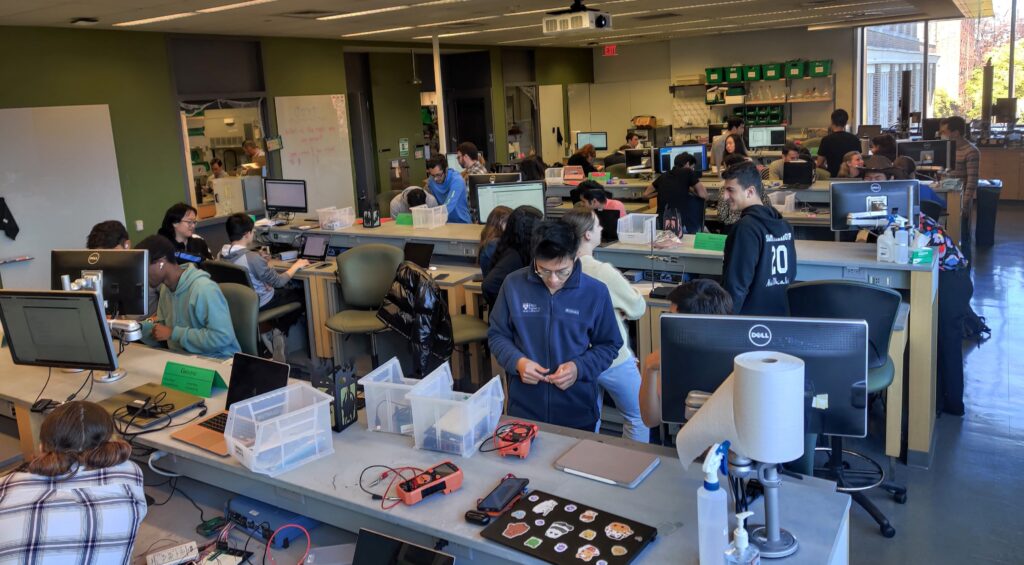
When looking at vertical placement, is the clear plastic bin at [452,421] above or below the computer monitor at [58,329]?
below

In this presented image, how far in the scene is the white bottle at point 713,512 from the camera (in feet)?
5.84

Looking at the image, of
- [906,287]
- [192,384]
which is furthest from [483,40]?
[192,384]

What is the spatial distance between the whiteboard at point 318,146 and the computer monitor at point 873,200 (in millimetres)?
6660

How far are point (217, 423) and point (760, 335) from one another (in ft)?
6.20

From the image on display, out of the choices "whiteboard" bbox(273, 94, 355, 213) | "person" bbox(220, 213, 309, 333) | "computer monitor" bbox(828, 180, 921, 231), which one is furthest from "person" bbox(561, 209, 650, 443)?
"whiteboard" bbox(273, 94, 355, 213)

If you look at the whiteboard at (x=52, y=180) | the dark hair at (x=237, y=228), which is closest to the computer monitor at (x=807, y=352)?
the dark hair at (x=237, y=228)

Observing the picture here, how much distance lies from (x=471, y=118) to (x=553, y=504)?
1304cm

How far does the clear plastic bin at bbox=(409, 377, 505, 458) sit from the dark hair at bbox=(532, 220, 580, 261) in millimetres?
571

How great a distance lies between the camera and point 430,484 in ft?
7.54

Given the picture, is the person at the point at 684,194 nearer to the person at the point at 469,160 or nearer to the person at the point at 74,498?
the person at the point at 469,160

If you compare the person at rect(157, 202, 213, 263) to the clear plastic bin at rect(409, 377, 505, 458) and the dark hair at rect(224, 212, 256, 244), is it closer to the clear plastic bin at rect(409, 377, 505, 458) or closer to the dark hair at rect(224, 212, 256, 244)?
the dark hair at rect(224, 212, 256, 244)

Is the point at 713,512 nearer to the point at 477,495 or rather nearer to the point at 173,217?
the point at 477,495

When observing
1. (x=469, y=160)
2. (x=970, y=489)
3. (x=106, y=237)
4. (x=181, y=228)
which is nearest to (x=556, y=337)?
(x=970, y=489)

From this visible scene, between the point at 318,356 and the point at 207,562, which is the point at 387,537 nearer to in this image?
the point at 207,562
